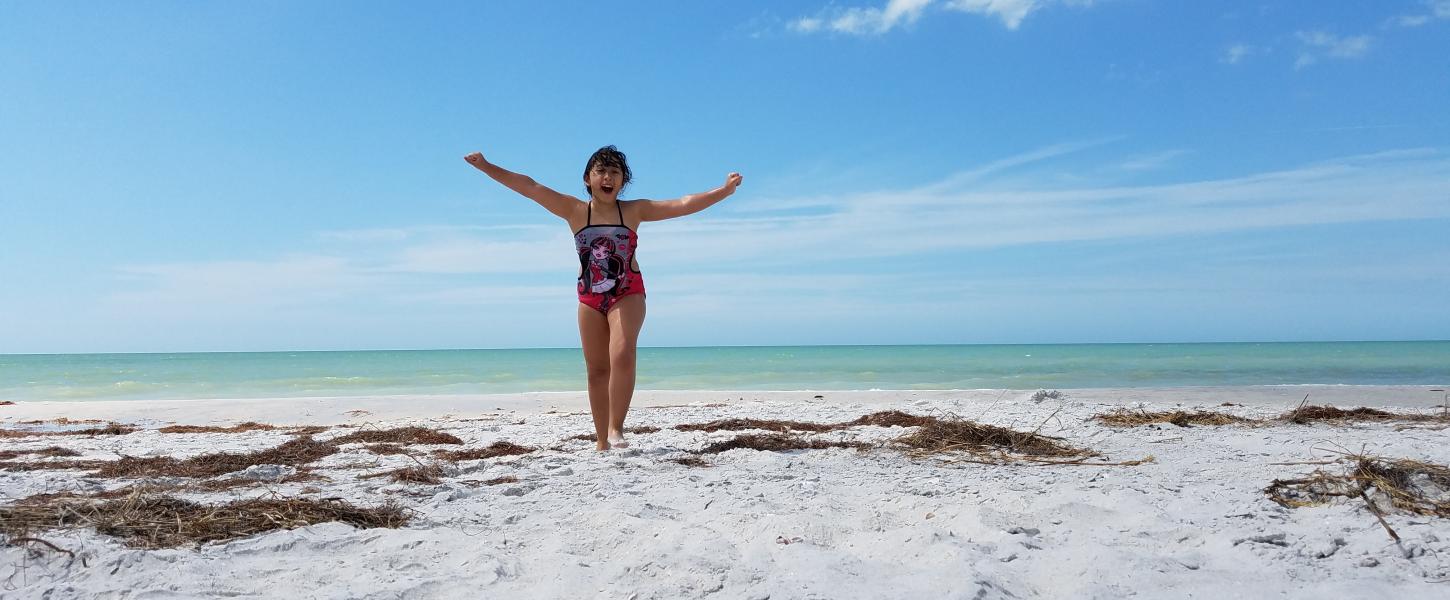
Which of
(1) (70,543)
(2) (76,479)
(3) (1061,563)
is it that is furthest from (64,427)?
(3) (1061,563)

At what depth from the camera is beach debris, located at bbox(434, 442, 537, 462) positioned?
4.30 metres

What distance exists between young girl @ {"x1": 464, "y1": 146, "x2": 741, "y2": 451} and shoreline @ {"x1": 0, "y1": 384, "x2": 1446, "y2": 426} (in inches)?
164

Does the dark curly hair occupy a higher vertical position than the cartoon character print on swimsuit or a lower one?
higher

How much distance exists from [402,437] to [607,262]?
6.47 feet

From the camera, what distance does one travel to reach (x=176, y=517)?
8.18ft

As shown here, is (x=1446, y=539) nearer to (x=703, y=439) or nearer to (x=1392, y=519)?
(x=1392, y=519)

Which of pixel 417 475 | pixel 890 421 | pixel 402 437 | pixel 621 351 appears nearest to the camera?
pixel 417 475

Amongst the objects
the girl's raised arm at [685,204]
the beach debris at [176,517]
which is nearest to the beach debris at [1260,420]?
the girl's raised arm at [685,204]

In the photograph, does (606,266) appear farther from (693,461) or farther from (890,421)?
(890,421)

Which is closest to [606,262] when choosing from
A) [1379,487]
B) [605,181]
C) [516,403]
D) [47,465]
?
[605,181]

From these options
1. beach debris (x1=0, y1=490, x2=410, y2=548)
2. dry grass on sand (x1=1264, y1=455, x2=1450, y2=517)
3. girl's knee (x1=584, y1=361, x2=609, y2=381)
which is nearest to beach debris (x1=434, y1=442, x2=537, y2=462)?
girl's knee (x1=584, y1=361, x2=609, y2=381)

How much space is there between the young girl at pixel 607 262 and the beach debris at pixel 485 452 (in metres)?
0.47

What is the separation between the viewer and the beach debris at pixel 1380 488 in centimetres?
243

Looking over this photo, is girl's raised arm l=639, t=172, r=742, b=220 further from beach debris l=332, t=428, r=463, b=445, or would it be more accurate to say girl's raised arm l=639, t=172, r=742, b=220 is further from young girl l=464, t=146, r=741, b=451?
beach debris l=332, t=428, r=463, b=445
